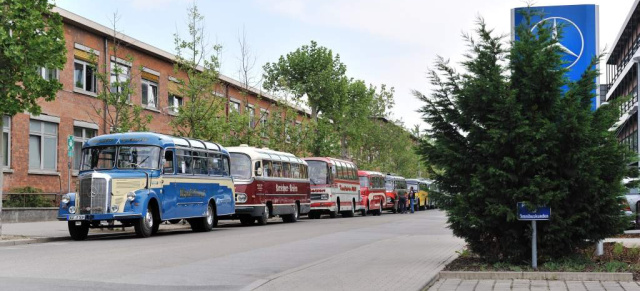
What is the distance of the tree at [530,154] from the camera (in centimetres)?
1173

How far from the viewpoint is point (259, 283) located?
1099 cm

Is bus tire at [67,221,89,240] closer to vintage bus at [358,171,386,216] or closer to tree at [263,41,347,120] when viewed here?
vintage bus at [358,171,386,216]

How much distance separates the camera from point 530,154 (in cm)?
1181

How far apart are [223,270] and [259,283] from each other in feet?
6.94

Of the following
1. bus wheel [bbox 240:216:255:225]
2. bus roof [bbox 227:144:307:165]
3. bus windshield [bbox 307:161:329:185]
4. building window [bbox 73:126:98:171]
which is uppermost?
building window [bbox 73:126:98:171]

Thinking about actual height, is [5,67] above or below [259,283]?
above

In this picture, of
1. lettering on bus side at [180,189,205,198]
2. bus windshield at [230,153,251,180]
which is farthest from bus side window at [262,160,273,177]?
lettering on bus side at [180,189,205,198]

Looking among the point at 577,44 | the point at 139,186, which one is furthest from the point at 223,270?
the point at 139,186

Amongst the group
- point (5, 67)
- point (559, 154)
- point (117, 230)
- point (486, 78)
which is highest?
point (5, 67)

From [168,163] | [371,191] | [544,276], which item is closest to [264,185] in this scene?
[168,163]

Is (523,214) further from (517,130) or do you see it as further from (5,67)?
(5,67)

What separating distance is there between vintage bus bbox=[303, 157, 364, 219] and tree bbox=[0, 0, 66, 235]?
21.2 metres

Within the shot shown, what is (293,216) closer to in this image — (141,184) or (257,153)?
(257,153)

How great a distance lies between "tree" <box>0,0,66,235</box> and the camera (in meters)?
19.9
